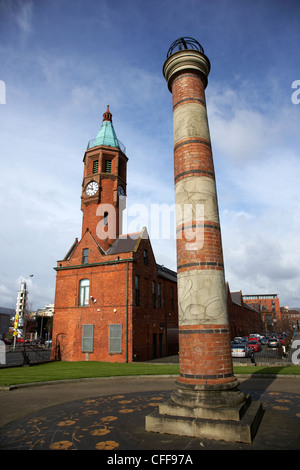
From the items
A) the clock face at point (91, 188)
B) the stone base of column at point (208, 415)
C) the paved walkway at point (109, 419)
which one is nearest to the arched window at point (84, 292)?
the clock face at point (91, 188)

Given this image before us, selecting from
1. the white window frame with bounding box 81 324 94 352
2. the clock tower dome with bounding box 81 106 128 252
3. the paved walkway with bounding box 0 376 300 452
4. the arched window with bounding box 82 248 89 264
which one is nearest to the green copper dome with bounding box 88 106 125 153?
the clock tower dome with bounding box 81 106 128 252

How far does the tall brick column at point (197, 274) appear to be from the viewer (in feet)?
21.1

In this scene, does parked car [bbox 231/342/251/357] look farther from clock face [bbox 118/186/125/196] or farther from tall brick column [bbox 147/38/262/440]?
tall brick column [bbox 147/38/262/440]

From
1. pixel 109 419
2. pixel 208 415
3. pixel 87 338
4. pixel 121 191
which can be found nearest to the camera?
pixel 208 415

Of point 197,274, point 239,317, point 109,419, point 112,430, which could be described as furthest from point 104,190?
point 239,317

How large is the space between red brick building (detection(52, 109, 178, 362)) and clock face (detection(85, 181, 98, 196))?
9 centimetres

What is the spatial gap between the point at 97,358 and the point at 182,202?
64.6 feet

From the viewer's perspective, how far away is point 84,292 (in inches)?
1026

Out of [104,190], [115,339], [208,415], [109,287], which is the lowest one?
[208,415]

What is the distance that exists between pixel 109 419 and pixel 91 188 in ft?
85.0

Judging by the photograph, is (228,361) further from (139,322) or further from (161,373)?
(139,322)

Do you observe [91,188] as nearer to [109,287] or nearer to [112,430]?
[109,287]

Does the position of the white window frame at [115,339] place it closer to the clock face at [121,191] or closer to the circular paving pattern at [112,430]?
the clock face at [121,191]
